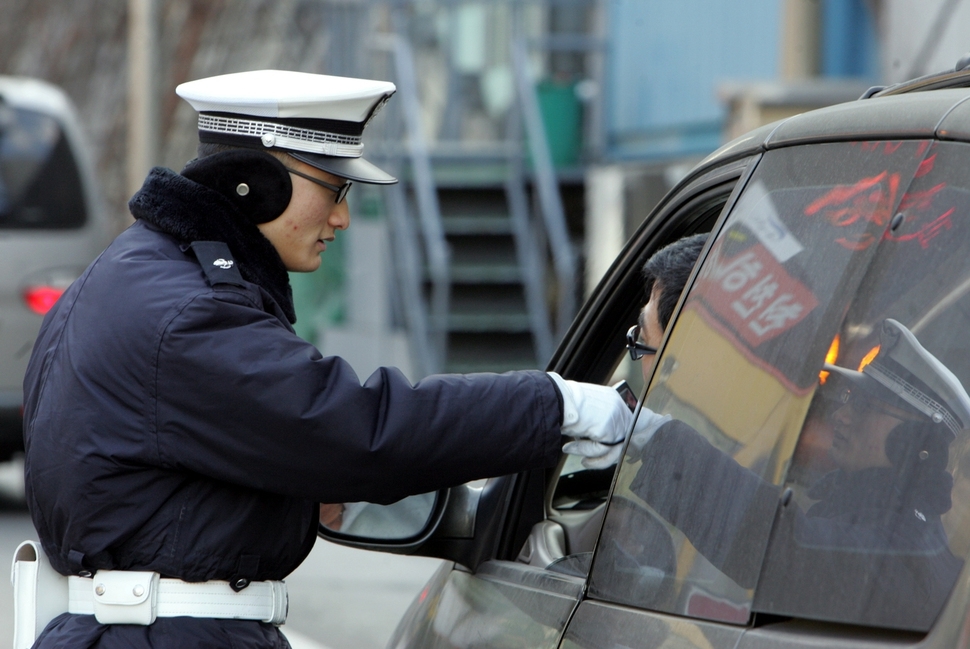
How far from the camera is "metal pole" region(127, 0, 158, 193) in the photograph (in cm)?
1029

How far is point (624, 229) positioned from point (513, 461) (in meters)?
8.24

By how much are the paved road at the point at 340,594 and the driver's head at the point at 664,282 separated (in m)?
3.70

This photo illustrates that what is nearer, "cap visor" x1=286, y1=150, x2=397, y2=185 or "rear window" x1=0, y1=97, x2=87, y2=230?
"cap visor" x1=286, y1=150, x2=397, y2=185

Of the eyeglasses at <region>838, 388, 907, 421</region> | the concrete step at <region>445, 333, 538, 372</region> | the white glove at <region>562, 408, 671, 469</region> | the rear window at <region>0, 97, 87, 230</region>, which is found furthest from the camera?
the concrete step at <region>445, 333, 538, 372</region>

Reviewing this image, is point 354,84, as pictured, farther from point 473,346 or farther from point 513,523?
point 473,346

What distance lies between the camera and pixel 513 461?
6.89 ft

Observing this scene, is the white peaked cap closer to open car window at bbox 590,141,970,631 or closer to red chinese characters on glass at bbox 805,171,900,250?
open car window at bbox 590,141,970,631

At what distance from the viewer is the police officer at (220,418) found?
6.64 feet

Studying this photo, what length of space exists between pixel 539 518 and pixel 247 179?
0.80m

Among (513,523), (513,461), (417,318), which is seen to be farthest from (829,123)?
(417,318)

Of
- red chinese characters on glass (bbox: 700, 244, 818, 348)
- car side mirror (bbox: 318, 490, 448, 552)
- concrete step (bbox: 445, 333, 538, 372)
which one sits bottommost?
concrete step (bbox: 445, 333, 538, 372)

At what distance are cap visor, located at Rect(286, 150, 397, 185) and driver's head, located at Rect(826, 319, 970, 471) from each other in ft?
3.21

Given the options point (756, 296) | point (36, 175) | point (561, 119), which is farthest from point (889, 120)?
point (561, 119)

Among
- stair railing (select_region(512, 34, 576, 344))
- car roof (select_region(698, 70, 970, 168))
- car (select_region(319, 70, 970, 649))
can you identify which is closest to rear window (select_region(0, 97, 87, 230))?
stair railing (select_region(512, 34, 576, 344))
